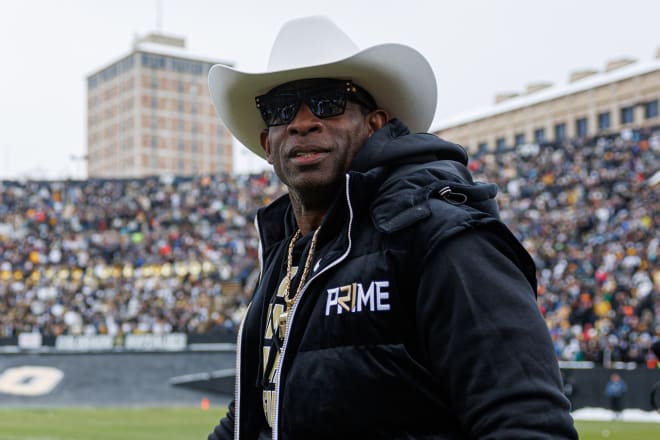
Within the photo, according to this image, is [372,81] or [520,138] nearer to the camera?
[372,81]

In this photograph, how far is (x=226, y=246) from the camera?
35562 mm

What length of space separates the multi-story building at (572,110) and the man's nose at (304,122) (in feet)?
188

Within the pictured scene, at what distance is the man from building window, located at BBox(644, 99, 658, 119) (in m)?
66.0

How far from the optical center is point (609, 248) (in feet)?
87.4

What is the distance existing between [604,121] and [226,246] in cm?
4364

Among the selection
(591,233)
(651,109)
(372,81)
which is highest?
(651,109)

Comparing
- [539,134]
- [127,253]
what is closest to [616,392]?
[127,253]

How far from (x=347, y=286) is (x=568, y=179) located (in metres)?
31.0

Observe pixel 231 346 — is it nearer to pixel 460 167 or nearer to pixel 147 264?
pixel 147 264

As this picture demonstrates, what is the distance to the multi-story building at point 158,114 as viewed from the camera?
13950 cm

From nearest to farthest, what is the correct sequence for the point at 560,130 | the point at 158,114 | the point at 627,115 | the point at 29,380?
the point at 29,380, the point at 627,115, the point at 560,130, the point at 158,114

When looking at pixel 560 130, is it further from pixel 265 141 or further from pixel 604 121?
pixel 265 141

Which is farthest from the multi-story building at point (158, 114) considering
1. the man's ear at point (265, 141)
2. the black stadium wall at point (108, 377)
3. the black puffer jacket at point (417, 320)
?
the black puffer jacket at point (417, 320)

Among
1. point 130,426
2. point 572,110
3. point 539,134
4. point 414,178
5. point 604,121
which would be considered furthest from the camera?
point 539,134
